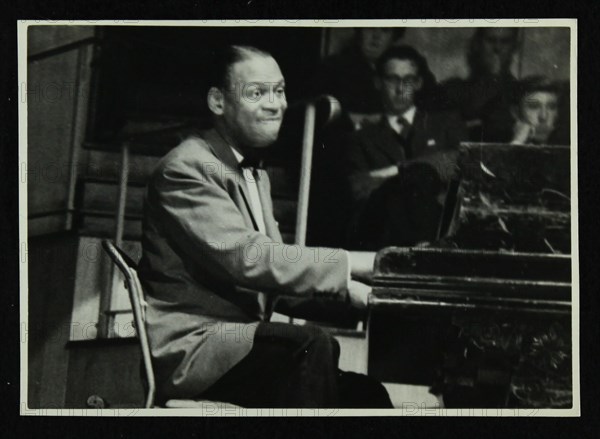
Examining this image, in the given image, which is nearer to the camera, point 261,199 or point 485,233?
point 485,233

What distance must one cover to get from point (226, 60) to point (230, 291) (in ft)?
3.46

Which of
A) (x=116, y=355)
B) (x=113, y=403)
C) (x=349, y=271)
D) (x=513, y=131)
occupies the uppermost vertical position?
(x=513, y=131)

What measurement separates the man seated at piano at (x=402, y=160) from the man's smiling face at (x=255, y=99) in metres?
0.38

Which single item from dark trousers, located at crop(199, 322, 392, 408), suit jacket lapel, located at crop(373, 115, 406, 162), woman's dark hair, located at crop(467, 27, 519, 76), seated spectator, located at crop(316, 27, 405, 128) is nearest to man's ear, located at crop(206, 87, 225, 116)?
seated spectator, located at crop(316, 27, 405, 128)

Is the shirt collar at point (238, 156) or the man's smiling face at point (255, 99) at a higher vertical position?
the man's smiling face at point (255, 99)

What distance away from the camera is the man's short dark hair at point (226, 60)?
11.8ft

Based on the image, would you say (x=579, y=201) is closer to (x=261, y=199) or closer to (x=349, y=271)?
(x=349, y=271)

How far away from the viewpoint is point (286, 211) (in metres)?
3.60

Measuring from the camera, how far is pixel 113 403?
3.54 m

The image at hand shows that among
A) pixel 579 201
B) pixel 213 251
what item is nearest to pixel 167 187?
pixel 213 251

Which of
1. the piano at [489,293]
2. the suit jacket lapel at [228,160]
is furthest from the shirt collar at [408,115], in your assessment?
the suit jacket lapel at [228,160]

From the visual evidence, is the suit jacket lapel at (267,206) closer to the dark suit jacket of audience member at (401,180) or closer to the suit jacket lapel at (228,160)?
the suit jacket lapel at (228,160)

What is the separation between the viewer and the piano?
338cm

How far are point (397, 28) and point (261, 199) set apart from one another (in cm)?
101
